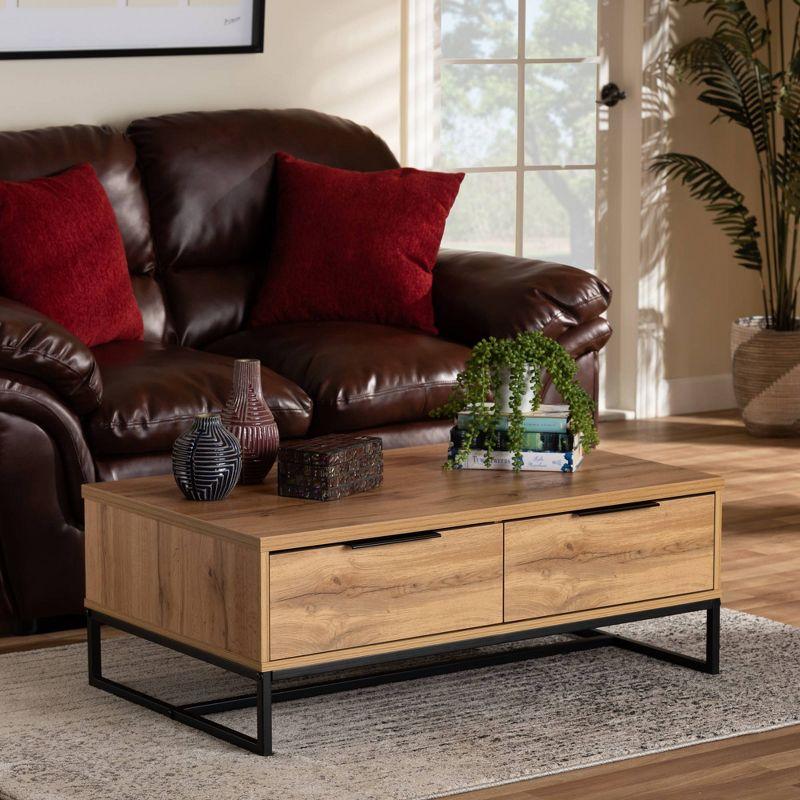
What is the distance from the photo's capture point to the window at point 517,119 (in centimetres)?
514

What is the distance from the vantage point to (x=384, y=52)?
4.74 m

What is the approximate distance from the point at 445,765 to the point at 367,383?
129 centimetres

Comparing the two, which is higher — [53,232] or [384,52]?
[384,52]

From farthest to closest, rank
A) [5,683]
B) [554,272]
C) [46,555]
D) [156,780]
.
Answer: [554,272] → [46,555] → [5,683] → [156,780]

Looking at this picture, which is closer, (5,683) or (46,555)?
(5,683)

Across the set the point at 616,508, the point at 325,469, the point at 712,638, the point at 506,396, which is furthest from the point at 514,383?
the point at 712,638

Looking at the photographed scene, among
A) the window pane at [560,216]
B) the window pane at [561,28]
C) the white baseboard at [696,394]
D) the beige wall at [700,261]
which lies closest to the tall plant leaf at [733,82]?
the beige wall at [700,261]

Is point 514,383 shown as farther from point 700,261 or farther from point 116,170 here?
point 700,261

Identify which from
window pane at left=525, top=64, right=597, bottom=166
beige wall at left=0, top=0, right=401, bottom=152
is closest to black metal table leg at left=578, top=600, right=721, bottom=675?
beige wall at left=0, top=0, right=401, bottom=152

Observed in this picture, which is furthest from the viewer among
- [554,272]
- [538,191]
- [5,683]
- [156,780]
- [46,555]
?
[538,191]

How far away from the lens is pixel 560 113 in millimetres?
5309

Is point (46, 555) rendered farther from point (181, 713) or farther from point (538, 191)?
point (538, 191)

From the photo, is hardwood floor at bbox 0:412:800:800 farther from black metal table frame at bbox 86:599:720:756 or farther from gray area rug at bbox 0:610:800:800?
black metal table frame at bbox 86:599:720:756

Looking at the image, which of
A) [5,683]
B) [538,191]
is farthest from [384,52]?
[5,683]
